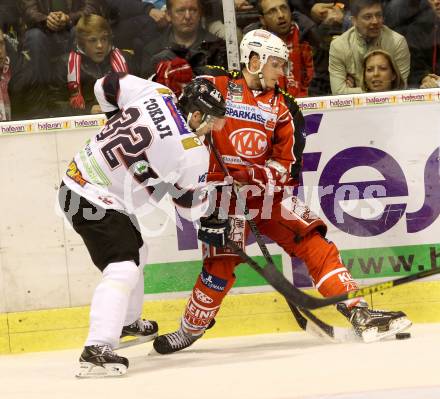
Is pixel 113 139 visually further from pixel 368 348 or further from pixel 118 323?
pixel 368 348

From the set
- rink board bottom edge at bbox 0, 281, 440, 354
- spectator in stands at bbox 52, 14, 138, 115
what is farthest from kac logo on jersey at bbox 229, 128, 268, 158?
rink board bottom edge at bbox 0, 281, 440, 354

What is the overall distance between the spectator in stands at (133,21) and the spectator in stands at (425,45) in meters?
1.25

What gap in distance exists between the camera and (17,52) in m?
5.61

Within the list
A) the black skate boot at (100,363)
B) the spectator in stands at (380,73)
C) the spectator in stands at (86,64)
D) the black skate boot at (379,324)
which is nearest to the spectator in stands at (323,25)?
the spectator in stands at (380,73)

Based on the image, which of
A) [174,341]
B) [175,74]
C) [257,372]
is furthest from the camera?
[175,74]

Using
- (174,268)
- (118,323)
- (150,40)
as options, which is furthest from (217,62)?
(118,323)

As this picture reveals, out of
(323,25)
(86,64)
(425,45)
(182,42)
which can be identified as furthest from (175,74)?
(425,45)

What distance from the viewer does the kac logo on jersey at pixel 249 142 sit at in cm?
529

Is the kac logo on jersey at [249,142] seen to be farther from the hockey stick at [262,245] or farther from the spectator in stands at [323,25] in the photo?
the spectator in stands at [323,25]

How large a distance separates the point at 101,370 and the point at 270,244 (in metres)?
1.51

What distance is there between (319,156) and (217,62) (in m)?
0.70

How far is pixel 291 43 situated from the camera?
5.63 metres

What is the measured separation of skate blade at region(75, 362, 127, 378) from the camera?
14.8 ft

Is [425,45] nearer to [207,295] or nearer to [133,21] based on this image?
[133,21]
